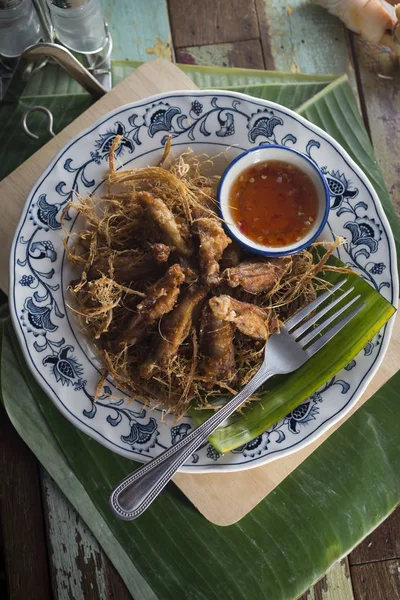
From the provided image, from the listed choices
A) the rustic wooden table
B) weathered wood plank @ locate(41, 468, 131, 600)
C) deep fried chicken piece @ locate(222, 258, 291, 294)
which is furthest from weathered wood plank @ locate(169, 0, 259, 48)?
weathered wood plank @ locate(41, 468, 131, 600)

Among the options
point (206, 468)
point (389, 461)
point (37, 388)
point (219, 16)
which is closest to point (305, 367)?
point (206, 468)

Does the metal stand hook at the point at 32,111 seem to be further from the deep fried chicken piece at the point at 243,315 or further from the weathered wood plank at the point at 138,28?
the deep fried chicken piece at the point at 243,315

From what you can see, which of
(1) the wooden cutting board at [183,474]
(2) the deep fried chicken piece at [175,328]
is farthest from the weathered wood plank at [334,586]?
(2) the deep fried chicken piece at [175,328]

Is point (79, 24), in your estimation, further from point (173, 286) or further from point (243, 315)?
point (243, 315)

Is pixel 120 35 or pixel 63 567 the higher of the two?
pixel 120 35

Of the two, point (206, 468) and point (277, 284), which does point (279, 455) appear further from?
point (277, 284)

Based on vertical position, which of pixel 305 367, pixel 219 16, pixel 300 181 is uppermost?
pixel 219 16

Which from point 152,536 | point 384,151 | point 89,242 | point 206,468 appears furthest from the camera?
point 384,151
